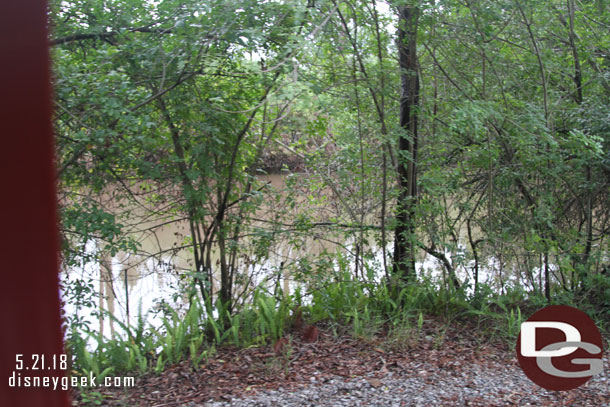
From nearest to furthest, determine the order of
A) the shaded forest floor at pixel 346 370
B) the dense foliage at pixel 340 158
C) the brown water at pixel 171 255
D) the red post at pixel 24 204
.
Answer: the red post at pixel 24 204 < the shaded forest floor at pixel 346 370 < the dense foliage at pixel 340 158 < the brown water at pixel 171 255

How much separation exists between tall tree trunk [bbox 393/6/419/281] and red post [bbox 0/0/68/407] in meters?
3.47

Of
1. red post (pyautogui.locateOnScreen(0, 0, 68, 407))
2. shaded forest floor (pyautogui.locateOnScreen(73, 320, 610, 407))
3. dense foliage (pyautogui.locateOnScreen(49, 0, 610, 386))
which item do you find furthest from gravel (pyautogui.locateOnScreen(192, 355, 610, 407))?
red post (pyautogui.locateOnScreen(0, 0, 68, 407))

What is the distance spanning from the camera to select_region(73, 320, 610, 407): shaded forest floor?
12.1 feet

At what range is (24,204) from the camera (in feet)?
6.92

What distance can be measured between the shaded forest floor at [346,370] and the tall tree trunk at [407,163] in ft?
2.57

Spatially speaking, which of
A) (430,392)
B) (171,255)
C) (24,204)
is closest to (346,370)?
(430,392)

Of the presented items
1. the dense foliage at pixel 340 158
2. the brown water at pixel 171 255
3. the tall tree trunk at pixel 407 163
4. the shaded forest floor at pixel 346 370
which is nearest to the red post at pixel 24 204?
the dense foliage at pixel 340 158

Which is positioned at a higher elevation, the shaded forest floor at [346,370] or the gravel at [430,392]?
the shaded forest floor at [346,370]

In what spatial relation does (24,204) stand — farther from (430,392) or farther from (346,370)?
(430,392)

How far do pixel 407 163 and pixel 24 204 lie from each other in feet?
12.7

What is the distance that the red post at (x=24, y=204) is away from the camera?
2.07m

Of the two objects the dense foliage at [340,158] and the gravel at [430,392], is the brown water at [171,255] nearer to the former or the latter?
the dense foliage at [340,158]

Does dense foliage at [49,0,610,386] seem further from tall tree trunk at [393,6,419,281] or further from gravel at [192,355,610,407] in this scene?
gravel at [192,355,610,407]

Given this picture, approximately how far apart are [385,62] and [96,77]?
2557mm
